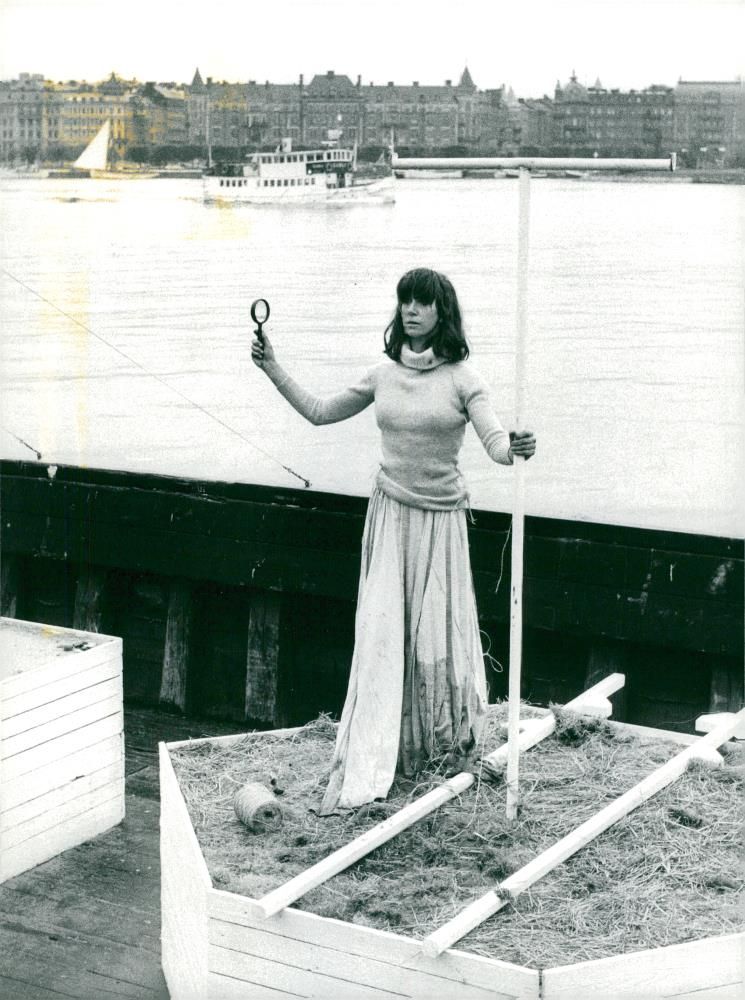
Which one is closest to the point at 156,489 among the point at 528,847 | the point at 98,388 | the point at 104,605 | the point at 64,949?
the point at 104,605

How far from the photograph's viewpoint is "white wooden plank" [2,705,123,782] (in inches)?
225

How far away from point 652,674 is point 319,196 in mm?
2978

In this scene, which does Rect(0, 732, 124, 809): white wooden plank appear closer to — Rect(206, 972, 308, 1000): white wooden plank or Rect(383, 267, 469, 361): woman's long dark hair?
Rect(206, 972, 308, 1000): white wooden plank

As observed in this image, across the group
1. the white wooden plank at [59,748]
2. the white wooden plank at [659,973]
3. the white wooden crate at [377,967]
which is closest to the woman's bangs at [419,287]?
the white wooden crate at [377,967]

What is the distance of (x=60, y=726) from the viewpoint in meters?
5.89

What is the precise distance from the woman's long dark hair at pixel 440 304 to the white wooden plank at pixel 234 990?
1856 mm

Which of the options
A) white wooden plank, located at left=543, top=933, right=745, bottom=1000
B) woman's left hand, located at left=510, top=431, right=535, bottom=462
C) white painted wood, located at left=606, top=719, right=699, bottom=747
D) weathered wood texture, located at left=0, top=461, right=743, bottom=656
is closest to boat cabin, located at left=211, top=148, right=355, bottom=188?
weathered wood texture, located at left=0, top=461, right=743, bottom=656

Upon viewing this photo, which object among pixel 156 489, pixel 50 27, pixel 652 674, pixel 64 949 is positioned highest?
pixel 50 27

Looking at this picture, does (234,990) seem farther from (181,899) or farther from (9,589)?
(9,589)

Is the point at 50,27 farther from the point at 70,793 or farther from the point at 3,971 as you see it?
the point at 3,971

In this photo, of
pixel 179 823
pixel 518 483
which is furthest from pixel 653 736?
pixel 179 823

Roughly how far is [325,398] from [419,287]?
0.51 metres

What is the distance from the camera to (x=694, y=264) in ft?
25.6

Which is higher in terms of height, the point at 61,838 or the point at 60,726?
the point at 60,726
